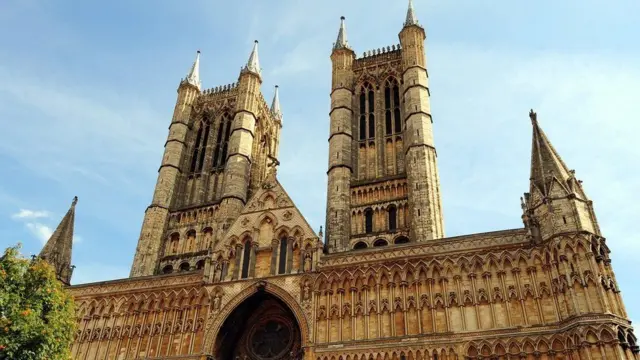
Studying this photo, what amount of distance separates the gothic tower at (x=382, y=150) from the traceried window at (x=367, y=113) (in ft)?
0.26

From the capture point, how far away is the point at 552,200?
21.7 m

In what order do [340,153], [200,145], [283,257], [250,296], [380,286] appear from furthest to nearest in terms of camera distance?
[200,145], [340,153], [283,257], [250,296], [380,286]

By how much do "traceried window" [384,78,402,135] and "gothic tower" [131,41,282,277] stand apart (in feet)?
32.6

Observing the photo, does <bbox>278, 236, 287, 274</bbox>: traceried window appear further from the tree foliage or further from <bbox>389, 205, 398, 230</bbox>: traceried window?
<bbox>389, 205, 398, 230</bbox>: traceried window

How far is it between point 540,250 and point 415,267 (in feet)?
16.3

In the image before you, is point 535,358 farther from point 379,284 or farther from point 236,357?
point 236,357

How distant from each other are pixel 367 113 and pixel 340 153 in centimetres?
532

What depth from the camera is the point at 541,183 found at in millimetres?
22844

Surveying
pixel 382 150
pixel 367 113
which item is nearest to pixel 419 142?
pixel 382 150

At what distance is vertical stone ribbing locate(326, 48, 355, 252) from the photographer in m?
35.2

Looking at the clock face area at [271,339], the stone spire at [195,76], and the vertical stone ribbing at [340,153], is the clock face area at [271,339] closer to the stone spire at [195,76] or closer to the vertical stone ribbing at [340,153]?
the vertical stone ribbing at [340,153]

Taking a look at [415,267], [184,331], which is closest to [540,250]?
[415,267]

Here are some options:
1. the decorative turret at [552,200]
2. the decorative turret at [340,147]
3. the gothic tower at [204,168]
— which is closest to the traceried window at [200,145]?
the gothic tower at [204,168]

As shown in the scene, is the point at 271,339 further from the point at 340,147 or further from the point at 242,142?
the point at 242,142
